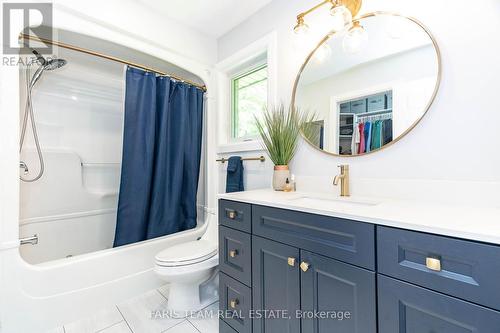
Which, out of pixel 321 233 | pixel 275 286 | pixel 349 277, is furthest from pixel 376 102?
pixel 275 286

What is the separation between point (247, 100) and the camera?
216 cm

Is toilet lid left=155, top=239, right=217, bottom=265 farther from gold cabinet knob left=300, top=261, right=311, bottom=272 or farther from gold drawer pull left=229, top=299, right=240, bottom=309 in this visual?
gold cabinet knob left=300, top=261, right=311, bottom=272

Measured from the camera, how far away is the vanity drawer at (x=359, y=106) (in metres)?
1.24

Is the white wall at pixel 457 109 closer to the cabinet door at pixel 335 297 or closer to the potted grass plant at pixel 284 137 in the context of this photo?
the potted grass plant at pixel 284 137

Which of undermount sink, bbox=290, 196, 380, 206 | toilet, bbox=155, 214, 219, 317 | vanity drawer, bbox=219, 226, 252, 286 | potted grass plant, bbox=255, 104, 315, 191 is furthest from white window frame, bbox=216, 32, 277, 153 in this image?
toilet, bbox=155, 214, 219, 317

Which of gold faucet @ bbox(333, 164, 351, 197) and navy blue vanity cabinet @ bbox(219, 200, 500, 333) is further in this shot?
gold faucet @ bbox(333, 164, 351, 197)

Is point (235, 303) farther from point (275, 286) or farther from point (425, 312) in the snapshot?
point (425, 312)

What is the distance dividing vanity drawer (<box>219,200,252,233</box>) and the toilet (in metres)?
0.38

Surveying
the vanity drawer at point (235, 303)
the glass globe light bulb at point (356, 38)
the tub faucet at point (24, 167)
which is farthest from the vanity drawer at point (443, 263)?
the tub faucet at point (24, 167)

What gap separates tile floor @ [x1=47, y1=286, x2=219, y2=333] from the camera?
1.37 metres

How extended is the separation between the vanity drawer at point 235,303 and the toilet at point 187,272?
23 centimetres

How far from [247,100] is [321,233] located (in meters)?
1.64

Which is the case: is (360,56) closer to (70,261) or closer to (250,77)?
(250,77)

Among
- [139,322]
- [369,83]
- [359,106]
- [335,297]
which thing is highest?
[369,83]
